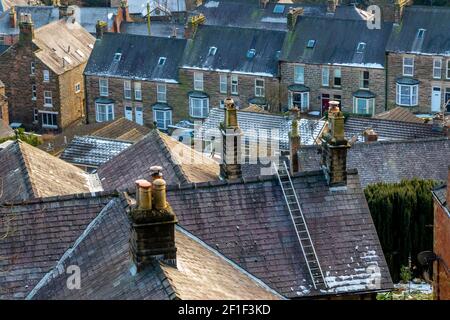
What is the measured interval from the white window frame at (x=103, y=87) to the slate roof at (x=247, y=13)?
617 inches

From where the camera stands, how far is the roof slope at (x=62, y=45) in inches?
2837

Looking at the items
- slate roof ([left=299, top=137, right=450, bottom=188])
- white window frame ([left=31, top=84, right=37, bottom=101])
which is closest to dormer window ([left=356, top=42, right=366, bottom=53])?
white window frame ([left=31, top=84, right=37, bottom=101])

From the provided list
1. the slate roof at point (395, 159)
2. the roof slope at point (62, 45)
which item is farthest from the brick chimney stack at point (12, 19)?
the slate roof at point (395, 159)

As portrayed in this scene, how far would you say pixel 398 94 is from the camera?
211ft

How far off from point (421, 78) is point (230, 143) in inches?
1511

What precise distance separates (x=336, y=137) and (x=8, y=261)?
7.77m

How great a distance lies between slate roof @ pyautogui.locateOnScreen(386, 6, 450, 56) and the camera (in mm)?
63594

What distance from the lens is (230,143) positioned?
2783 centimetres

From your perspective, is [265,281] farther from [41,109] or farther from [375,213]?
[41,109]

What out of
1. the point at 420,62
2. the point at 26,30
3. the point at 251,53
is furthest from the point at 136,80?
the point at 420,62

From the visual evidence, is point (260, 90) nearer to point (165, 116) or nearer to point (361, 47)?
point (165, 116)

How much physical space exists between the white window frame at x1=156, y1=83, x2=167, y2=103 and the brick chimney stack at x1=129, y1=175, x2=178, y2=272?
46.9 m

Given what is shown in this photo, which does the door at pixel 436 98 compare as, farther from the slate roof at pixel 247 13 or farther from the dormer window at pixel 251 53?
the slate roof at pixel 247 13
